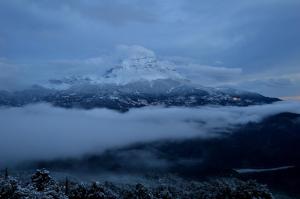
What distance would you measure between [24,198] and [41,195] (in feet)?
11.2

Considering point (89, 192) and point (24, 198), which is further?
point (89, 192)

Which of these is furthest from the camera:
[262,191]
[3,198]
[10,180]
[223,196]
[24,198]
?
[223,196]

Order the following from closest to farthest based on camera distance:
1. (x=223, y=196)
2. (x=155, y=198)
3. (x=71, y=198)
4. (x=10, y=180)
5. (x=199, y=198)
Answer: (x=10, y=180) < (x=71, y=198) < (x=223, y=196) < (x=155, y=198) < (x=199, y=198)

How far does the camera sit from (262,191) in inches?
3853

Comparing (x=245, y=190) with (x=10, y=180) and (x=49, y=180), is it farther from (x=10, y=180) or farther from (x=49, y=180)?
(x=10, y=180)

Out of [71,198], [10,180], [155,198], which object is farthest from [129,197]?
[10,180]

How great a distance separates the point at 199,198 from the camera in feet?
501

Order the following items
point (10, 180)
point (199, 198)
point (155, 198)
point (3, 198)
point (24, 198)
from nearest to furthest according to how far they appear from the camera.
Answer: point (24, 198) → point (3, 198) → point (10, 180) → point (155, 198) → point (199, 198)

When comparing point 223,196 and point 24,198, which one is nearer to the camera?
point 24,198

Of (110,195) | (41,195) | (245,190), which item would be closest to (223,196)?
(245,190)

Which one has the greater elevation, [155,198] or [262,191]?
[262,191]

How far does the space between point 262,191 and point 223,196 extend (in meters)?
17.2

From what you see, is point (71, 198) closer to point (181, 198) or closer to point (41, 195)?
point (41, 195)

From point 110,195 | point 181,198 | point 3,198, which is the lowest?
point 181,198
